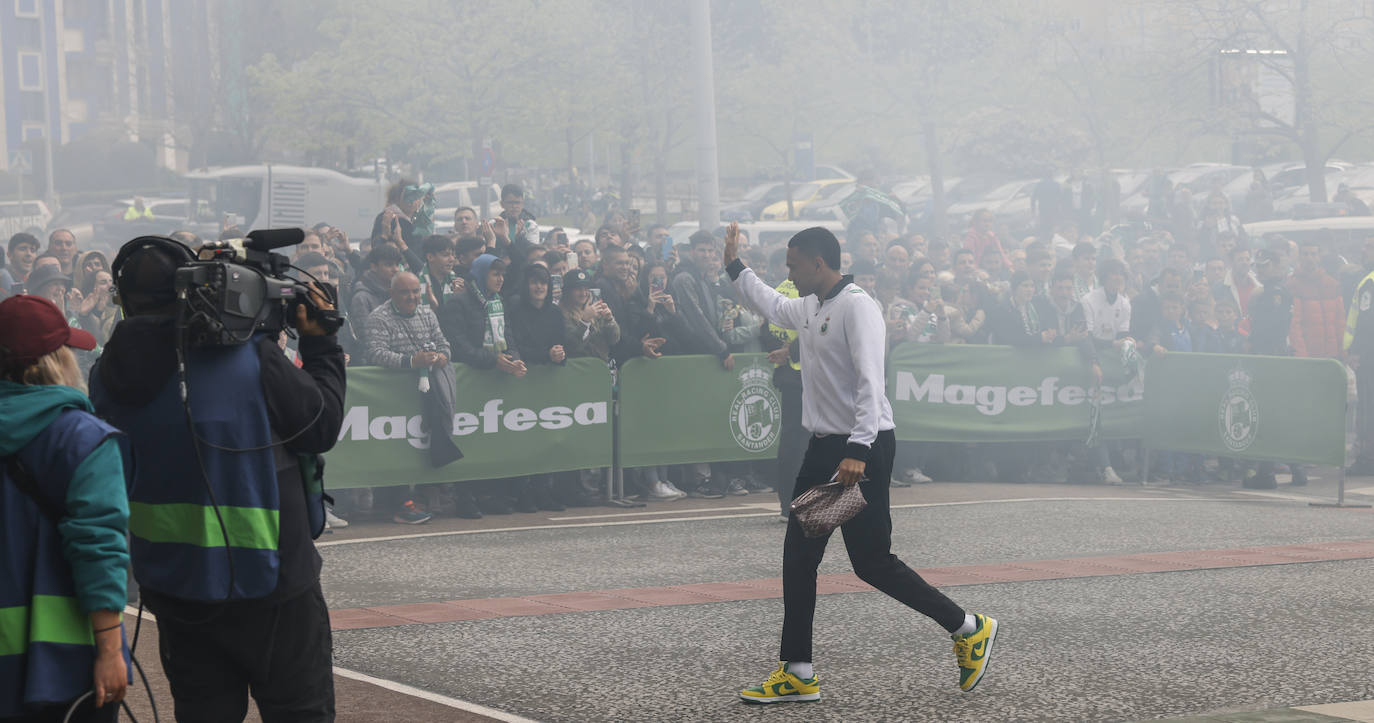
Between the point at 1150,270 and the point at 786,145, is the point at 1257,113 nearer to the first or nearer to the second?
the point at 786,145

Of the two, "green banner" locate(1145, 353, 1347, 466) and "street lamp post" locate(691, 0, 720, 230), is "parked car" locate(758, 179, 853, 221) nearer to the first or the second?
"street lamp post" locate(691, 0, 720, 230)

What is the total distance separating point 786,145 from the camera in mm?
47750

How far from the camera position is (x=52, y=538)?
3689 millimetres

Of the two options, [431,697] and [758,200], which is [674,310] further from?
[758,200]

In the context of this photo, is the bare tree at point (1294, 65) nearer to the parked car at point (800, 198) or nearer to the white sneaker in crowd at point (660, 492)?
the parked car at point (800, 198)

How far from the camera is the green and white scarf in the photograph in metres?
12.1

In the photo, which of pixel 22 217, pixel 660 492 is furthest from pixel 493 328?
pixel 22 217

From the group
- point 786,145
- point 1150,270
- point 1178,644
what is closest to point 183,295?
point 1178,644

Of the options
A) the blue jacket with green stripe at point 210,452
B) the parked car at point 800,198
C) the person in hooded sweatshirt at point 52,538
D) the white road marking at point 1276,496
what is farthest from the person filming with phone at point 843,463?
the parked car at point 800,198

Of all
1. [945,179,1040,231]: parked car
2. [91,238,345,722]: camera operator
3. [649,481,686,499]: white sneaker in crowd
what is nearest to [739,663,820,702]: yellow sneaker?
[91,238,345,722]: camera operator

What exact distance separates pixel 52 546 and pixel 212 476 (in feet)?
1.57

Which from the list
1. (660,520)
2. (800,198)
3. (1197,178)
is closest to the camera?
(660,520)

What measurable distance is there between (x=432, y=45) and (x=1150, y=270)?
2703 cm

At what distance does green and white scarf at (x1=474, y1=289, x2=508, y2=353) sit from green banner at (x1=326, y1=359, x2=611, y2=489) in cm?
20
